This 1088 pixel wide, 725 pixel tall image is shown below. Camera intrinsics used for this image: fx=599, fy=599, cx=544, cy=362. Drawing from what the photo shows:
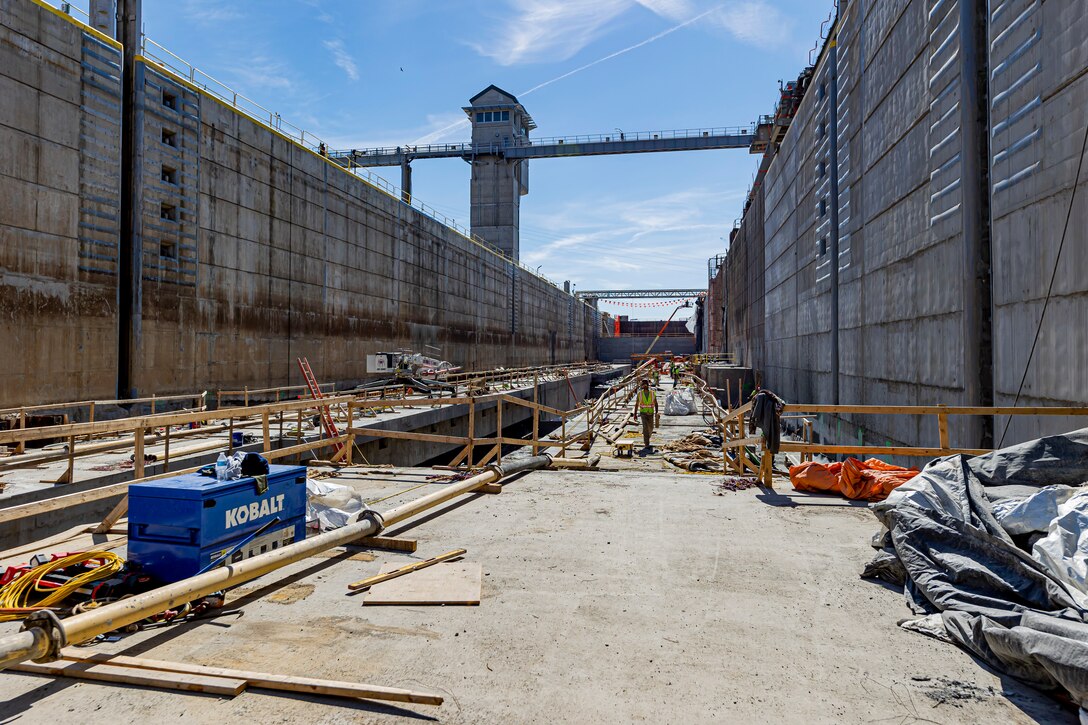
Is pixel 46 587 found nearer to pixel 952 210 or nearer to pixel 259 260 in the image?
pixel 952 210

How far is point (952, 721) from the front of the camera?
2939 millimetres

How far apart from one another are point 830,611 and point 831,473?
4288mm

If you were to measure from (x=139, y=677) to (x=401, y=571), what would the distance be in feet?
6.56

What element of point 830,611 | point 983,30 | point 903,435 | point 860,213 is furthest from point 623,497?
point 860,213

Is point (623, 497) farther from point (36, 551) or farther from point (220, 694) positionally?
point (36, 551)

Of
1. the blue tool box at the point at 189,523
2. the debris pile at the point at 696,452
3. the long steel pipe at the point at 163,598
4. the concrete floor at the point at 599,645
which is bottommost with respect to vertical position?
the debris pile at the point at 696,452

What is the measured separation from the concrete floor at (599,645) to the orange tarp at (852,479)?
1.84 metres

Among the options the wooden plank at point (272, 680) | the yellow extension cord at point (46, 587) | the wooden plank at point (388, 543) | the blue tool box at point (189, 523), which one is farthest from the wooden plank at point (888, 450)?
the yellow extension cord at point (46, 587)

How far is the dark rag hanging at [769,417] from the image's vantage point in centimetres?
829

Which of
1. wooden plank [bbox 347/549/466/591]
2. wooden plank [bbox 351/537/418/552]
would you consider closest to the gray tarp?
wooden plank [bbox 347/549/466/591]

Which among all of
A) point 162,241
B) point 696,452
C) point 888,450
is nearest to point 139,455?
point 888,450

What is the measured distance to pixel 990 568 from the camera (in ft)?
13.5

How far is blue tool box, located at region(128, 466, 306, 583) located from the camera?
446 cm

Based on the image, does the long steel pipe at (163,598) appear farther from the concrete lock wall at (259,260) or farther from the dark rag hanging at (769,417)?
the concrete lock wall at (259,260)
